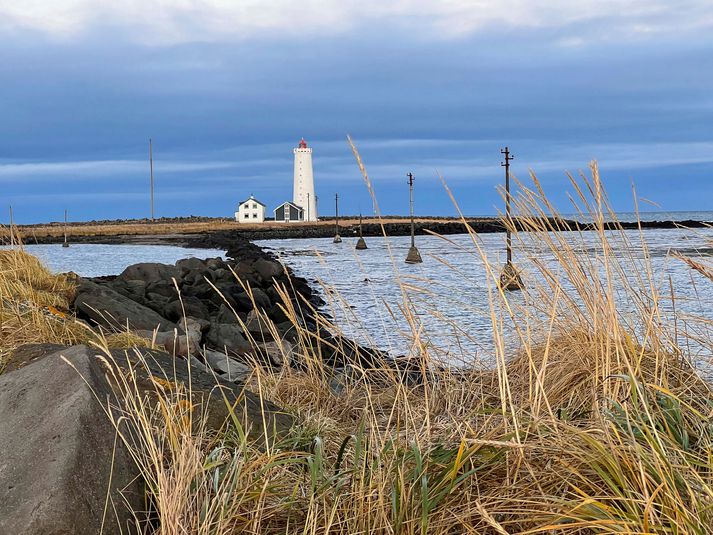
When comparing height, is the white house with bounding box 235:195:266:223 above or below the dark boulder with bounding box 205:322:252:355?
above

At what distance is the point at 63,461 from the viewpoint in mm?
2383

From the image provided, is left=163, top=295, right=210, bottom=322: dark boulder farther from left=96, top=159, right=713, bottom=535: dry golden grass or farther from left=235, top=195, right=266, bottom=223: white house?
left=235, top=195, right=266, bottom=223: white house

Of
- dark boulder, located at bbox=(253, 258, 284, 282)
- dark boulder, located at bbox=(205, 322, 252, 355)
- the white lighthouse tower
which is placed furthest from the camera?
the white lighthouse tower

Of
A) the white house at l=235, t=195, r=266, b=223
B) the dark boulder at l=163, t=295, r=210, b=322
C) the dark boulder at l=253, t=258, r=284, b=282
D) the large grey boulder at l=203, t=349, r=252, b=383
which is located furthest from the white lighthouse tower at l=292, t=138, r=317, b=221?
the large grey boulder at l=203, t=349, r=252, b=383

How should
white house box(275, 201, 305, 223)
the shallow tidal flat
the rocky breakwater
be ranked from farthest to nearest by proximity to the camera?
white house box(275, 201, 305, 223)
the rocky breakwater
the shallow tidal flat

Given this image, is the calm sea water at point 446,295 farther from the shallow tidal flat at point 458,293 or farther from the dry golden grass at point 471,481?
the dry golden grass at point 471,481

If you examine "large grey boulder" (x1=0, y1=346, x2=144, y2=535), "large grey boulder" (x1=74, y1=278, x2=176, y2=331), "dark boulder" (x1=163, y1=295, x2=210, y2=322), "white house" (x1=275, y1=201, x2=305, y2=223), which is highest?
"white house" (x1=275, y1=201, x2=305, y2=223)

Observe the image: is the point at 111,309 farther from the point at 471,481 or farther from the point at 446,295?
the point at 446,295

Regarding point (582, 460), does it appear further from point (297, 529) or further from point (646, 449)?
point (297, 529)

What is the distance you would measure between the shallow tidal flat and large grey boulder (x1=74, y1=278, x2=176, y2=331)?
1.82 meters

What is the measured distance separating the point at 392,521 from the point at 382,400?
229 cm

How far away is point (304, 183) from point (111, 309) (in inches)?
2755

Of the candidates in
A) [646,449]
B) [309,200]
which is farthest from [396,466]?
[309,200]

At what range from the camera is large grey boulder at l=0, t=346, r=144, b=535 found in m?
2.27
